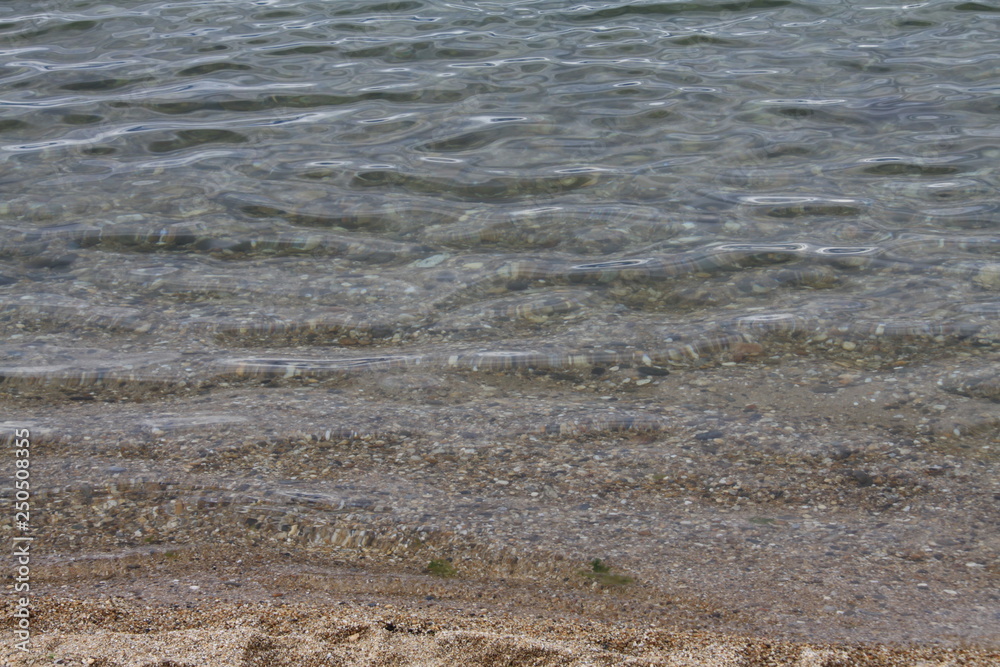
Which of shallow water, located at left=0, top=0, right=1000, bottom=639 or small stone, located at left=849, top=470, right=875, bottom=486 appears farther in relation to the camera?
shallow water, located at left=0, top=0, right=1000, bottom=639

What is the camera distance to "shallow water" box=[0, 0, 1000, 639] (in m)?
3.53

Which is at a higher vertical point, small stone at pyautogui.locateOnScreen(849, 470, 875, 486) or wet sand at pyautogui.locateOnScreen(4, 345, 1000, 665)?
wet sand at pyautogui.locateOnScreen(4, 345, 1000, 665)

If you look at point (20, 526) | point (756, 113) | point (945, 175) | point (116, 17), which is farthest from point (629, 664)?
point (116, 17)

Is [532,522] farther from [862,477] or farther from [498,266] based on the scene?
[498,266]

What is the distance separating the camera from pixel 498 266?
518 centimetres

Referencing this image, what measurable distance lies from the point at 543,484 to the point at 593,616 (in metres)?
0.75

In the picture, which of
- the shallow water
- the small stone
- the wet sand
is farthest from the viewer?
the shallow water

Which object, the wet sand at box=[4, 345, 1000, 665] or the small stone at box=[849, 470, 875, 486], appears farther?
the small stone at box=[849, 470, 875, 486]

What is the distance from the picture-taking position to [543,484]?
3.41 m

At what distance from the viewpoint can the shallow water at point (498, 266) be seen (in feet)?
11.6

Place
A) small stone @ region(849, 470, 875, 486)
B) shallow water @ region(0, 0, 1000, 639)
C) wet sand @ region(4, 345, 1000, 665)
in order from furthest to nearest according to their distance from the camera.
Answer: shallow water @ region(0, 0, 1000, 639)
small stone @ region(849, 470, 875, 486)
wet sand @ region(4, 345, 1000, 665)

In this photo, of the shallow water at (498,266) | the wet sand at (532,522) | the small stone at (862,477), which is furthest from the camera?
the shallow water at (498,266)

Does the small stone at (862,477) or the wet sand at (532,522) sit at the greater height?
the wet sand at (532,522)

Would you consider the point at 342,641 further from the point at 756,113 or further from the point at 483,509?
the point at 756,113
